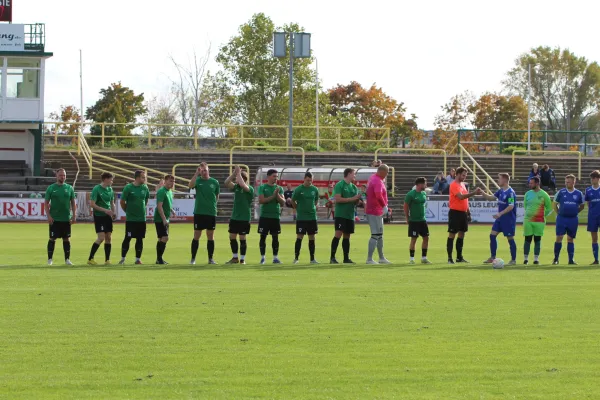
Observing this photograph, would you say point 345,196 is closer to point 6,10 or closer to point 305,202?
point 305,202

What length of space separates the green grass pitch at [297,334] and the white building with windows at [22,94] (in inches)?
1305

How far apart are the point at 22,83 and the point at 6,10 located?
3.66 metres

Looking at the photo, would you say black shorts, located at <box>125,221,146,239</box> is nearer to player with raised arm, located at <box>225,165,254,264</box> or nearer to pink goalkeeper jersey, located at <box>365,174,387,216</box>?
player with raised arm, located at <box>225,165,254,264</box>

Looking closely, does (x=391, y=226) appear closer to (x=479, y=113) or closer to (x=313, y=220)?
(x=313, y=220)

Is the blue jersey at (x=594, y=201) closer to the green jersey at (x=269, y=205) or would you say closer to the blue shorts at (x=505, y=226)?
→ the blue shorts at (x=505, y=226)

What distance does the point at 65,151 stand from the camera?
5303cm

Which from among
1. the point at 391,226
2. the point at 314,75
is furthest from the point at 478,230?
the point at 314,75

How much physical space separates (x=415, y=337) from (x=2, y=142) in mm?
44551

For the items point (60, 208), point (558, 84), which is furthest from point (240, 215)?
point (558, 84)

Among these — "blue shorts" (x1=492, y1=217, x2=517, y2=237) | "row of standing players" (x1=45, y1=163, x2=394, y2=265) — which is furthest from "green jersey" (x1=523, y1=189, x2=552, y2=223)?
"row of standing players" (x1=45, y1=163, x2=394, y2=265)

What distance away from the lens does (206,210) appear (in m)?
20.8

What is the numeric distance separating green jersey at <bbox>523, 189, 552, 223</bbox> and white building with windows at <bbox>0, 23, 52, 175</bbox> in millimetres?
33838

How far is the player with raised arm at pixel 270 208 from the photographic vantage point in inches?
831

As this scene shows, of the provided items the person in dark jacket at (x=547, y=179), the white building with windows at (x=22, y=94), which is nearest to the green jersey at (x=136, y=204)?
the person in dark jacket at (x=547, y=179)
